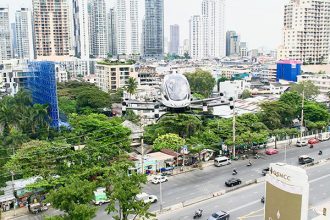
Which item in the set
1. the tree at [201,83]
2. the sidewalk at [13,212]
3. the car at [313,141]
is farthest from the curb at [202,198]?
the tree at [201,83]

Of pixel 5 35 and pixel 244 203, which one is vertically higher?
pixel 5 35

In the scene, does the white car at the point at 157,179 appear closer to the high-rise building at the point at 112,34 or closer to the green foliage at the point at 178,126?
the green foliage at the point at 178,126

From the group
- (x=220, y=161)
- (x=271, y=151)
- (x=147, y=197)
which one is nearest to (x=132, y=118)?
(x=220, y=161)

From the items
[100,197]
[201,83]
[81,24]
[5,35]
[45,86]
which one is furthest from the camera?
[5,35]

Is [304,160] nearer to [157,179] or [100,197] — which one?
[157,179]

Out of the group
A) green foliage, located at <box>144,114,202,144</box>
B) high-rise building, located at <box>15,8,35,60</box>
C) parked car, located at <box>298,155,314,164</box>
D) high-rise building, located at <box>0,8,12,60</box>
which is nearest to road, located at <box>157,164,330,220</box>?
parked car, located at <box>298,155,314,164</box>

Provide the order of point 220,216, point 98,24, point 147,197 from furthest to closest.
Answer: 1. point 98,24
2. point 147,197
3. point 220,216

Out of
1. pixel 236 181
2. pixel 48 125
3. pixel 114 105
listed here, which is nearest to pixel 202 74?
pixel 114 105
